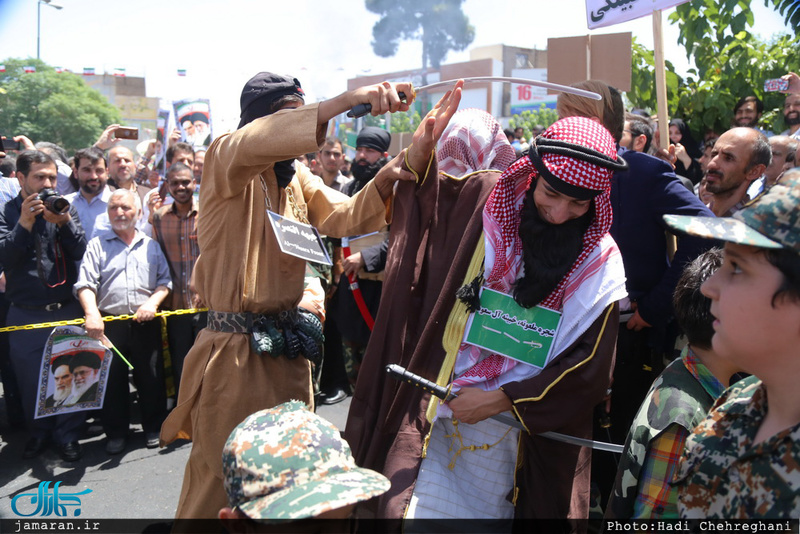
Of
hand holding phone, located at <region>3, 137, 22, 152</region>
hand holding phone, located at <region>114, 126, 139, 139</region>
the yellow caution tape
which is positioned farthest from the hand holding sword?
hand holding phone, located at <region>3, 137, 22, 152</region>

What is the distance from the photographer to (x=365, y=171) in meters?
5.86

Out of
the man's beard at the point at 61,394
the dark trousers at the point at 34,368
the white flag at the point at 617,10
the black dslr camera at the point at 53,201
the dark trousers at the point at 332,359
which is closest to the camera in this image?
the white flag at the point at 617,10

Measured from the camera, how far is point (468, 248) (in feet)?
8.34

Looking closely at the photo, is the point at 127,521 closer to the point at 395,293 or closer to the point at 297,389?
the point at 297,389

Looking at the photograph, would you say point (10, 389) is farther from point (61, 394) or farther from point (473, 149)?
point (473, 149)

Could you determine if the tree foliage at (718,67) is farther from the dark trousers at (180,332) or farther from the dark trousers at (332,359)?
the dark trousers at (180,332)

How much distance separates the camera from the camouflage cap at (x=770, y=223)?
1181mm

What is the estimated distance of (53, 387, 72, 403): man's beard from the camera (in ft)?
14.9

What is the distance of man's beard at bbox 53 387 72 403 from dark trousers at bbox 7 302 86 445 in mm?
200

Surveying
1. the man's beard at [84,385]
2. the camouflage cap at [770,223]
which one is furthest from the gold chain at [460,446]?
the man's beard at [84,385]

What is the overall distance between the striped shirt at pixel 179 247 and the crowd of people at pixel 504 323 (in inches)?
95.9

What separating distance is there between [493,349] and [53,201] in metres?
3.51

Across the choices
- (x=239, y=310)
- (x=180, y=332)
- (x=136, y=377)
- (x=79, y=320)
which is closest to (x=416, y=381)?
(x=239, y=310)

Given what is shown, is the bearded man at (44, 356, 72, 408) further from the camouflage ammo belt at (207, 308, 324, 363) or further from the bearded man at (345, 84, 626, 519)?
the bearded man at (345, 84, 626, 519)
